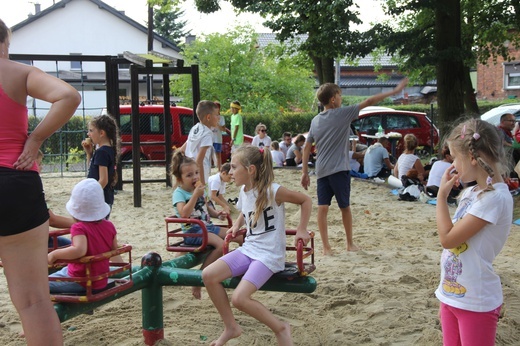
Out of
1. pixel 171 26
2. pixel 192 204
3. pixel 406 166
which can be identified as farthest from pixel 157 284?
pixel 171 26

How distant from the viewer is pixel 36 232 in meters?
2.94

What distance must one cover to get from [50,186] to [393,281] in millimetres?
9429

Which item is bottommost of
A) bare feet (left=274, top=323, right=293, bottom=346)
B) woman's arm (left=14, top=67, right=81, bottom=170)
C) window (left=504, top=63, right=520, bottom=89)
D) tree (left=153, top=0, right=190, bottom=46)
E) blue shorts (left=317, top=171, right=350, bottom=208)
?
bare feet (left=274, top=323, right=293, bottom=346)

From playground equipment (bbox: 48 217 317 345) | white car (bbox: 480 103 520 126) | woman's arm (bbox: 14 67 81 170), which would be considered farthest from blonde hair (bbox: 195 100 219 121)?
white car (bbox: 480 103 520 126)

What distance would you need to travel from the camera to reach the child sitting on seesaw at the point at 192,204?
480 cm

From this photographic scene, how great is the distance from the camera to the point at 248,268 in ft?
12.1

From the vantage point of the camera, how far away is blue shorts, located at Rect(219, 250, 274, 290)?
3.59 meters

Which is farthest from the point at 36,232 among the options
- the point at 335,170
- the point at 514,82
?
the point at 514,82

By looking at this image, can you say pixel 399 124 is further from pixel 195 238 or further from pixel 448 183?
pixel 448 183

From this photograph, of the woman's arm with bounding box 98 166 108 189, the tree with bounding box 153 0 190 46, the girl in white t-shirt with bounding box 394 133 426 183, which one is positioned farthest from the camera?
the tree with bounding box 153 0 190 46

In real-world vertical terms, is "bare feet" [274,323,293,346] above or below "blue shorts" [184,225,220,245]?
below

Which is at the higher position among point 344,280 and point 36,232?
point 36,232

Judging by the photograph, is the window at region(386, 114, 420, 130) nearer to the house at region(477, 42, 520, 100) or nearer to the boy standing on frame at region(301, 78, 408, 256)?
the boy standing on frame at region(301, 78, 408, 256)

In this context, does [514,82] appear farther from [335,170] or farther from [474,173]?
[474,173]
